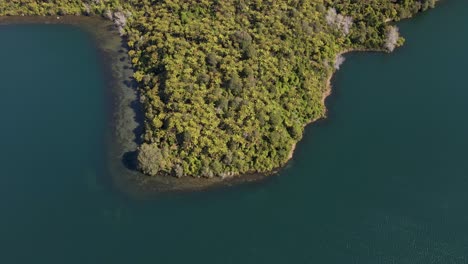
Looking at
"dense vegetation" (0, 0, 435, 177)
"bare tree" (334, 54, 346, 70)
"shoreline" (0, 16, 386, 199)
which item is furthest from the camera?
"bare tree" (334, 54, 346, 70)

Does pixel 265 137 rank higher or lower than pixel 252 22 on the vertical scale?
lower

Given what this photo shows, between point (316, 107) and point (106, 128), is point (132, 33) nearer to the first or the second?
point (106, 128)

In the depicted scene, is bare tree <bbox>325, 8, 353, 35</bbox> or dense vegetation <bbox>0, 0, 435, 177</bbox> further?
A: bare tree <bbox>325, 8, 353, 35</bbox>

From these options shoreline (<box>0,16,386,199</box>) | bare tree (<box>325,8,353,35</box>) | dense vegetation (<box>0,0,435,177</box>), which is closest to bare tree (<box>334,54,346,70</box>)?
dense vegetation (<box>0,0,435,177</box>)

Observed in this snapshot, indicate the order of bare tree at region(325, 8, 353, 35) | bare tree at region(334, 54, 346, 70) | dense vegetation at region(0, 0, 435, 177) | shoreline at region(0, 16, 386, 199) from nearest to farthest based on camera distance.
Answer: shoreline at region(0, 16, 386, 199)
dense vegetation at region(0, 0, 435, 177)
bare tree at region(334, 54, 346, 70)
bare tree at region(325, 8, 353, 35)

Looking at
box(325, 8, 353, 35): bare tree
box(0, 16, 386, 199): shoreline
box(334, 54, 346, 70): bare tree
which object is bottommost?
box(0, 16, 386, 199): shoreline

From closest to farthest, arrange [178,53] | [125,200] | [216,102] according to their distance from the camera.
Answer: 1. [125,200]
2. [216,102]
3. [178,53]

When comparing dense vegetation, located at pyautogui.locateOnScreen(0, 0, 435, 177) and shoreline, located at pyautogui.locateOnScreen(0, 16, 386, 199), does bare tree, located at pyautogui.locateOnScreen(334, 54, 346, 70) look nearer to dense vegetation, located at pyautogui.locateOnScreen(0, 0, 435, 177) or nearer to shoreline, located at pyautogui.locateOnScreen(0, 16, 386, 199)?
dense vegetation, located at pyautogui.locateOnScreen(0, 0, 435, 177)

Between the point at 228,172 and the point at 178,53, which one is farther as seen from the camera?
the point at 178,53

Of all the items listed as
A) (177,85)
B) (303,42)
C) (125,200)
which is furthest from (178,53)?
(125,200)
